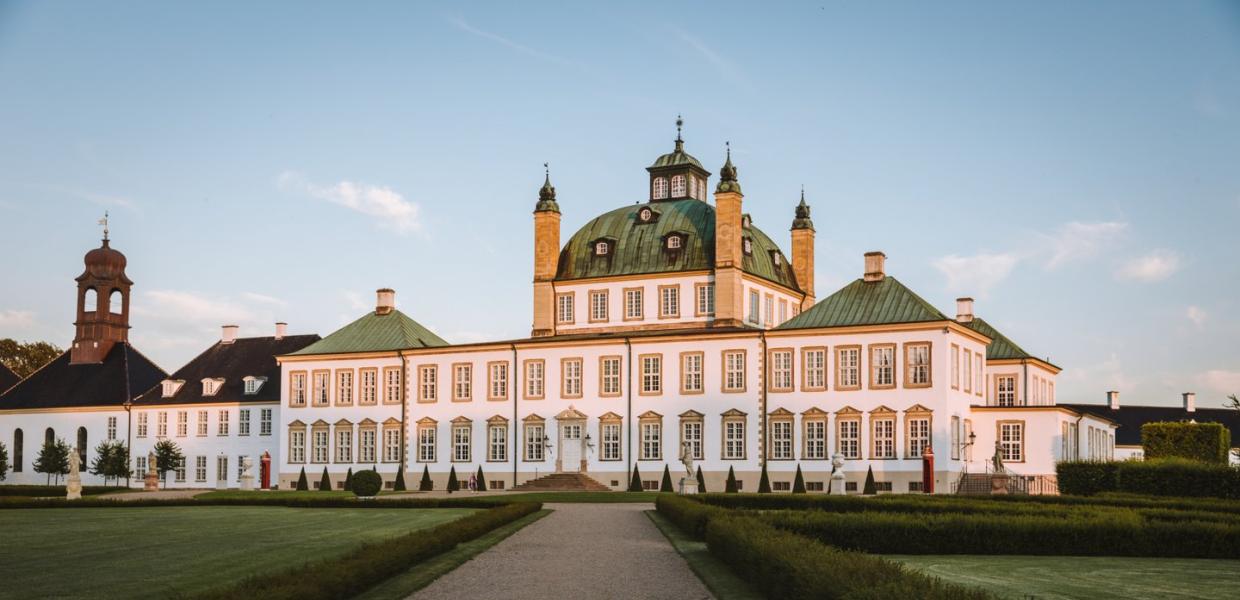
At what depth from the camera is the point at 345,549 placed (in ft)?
79.5

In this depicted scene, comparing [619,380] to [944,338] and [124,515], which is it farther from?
[124,515]

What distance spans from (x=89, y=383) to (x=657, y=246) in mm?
36879

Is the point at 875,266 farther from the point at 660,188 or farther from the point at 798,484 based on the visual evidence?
the point at 660,188

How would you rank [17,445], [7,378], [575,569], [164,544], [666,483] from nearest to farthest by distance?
[575,569], [164,544], [666,483], [17,445], [7,378]

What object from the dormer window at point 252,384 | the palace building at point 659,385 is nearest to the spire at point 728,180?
the palace building at point 659,385

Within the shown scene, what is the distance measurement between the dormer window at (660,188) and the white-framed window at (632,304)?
6.60 m

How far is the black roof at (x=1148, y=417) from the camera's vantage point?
100562mm

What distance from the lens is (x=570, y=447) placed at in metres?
62.0

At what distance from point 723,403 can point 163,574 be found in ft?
133

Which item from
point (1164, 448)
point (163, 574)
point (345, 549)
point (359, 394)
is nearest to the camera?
point (163, 574)

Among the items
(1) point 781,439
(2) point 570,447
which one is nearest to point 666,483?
(1) point 781,439

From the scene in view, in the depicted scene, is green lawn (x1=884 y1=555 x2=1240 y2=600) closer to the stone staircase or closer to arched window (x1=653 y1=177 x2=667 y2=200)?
the stone staircase

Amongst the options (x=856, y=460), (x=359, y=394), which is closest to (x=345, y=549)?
(x=856, y=460)

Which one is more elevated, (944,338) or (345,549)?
(944,338)
